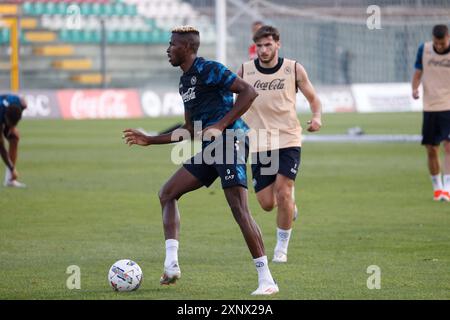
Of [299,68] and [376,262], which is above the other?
[299,68]

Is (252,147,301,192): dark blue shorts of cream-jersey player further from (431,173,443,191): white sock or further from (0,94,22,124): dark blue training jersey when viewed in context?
Answer: (0,94,22,124): dark blue training jersey

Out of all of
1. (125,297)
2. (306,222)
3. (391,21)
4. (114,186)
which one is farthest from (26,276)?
(391,21)

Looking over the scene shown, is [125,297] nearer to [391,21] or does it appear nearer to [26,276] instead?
[26,276]

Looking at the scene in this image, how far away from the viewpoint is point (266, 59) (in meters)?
11.0

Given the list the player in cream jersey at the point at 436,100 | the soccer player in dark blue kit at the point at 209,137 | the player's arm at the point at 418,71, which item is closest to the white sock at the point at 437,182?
the player in cream jersey at the point at 436,100

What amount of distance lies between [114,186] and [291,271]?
336 inches

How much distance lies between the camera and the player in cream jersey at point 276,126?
36.2 feet

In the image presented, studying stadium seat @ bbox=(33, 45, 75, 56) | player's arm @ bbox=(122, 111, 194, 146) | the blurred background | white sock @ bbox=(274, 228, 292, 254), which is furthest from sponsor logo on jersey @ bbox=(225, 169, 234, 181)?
stadium seat @ bbox=(33, 45, 75, 56)

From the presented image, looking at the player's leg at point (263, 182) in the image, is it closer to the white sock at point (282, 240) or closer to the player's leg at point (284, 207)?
the player's leg at point (284, 207)

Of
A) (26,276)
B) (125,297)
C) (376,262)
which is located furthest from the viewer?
(376,262)

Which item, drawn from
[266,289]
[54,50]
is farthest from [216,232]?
[54,50]

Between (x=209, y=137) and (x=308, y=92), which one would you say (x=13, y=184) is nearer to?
(x=308, y=92)

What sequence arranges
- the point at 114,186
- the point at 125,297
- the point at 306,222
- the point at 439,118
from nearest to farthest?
the point at 125,297 < the point at 306,222 < the point at 439,118 < the point at 114,186

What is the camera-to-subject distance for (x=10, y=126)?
17.6 m
